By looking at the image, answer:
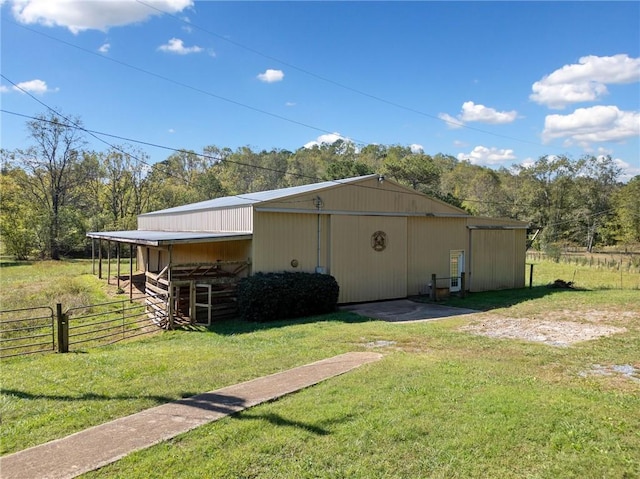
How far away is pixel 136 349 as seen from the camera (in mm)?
8336

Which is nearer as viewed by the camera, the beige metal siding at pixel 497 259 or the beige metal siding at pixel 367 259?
the beige metal siding at pixel 367 259

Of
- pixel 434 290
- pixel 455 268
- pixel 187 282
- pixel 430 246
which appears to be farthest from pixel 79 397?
pixel 455 268

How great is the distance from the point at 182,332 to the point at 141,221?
19.0 metres

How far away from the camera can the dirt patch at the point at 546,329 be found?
913cm

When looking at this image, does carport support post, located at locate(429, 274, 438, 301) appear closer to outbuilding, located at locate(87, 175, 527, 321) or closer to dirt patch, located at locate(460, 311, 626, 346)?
outbuilding, located at locate(87, 175, 527, 321)

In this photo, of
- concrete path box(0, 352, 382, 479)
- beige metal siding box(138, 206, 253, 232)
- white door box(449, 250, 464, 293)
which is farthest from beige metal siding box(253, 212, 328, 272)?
concrete path box(0, 352, 382, 479)

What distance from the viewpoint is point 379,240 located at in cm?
1477

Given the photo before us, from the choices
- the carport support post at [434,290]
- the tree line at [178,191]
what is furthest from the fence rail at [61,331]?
the tree line at [178,191]

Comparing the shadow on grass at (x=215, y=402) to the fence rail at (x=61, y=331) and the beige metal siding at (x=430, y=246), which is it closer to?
the fence rail at (x=61, y=331)

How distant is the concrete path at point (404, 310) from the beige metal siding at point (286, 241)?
1.94 meters

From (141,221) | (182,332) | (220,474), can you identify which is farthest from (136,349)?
(141,221)

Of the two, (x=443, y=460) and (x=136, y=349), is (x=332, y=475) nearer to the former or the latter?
(x=443, y=460)

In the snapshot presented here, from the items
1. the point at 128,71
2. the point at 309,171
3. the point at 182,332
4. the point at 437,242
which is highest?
the point at 309,171

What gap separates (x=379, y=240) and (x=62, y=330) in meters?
9.68
